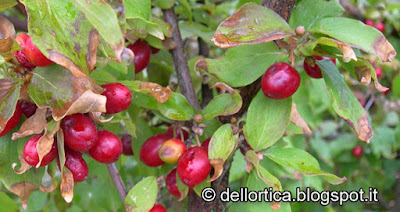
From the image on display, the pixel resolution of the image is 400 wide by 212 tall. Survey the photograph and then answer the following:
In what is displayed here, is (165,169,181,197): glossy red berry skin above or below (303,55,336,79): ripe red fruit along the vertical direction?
below

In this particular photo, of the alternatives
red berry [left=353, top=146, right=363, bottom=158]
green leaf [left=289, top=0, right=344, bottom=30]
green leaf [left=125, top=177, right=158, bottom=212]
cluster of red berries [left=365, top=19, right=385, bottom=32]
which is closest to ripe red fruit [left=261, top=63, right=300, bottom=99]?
green leaf [left=289, top=0, right=344, bottom=30]

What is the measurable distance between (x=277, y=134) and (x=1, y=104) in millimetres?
569

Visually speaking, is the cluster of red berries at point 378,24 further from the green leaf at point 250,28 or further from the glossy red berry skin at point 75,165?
the glossy red berry skin at point 75,165

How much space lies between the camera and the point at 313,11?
33.8 inches

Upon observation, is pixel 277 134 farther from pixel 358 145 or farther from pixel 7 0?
pixel 358 145

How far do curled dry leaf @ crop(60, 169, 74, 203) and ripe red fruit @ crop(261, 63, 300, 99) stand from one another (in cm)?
43

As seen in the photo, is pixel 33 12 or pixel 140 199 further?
pixel 140 199

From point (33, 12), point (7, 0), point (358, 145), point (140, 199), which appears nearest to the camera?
point (33, 12)

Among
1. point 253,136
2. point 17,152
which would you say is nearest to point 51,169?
point 17,152

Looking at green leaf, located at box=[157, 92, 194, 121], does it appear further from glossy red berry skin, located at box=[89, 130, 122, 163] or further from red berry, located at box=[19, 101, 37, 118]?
A: red berry, located at box=[19, 101, 37, 118]

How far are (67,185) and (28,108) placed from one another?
18cm

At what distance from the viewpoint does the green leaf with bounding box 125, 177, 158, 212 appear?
0.84 meters

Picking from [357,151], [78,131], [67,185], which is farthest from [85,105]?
[357,151]

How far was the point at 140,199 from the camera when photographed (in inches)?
33.3
